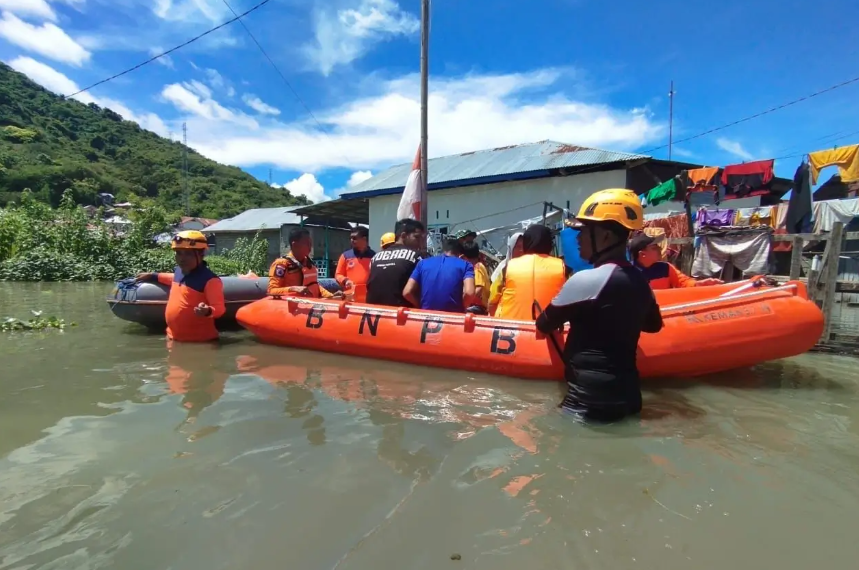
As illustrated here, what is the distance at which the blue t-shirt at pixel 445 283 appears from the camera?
4.94 metres

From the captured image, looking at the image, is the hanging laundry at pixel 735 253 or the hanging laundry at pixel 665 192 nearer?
the hanging laundry at pixel 735 253

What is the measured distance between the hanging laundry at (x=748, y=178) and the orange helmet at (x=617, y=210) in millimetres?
9614

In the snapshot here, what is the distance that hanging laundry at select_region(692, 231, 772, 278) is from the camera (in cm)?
778

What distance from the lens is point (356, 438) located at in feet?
9.66

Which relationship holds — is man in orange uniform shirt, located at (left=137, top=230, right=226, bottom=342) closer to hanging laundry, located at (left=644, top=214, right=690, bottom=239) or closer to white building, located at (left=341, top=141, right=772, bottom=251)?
hanging laundry, located at (left=644, top=214, right=690, bottom=239)

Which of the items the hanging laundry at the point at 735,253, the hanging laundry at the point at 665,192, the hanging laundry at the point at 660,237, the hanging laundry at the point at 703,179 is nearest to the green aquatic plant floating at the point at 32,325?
the hanging laundry at the point at 660,237

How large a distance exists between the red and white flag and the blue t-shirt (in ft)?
10.6

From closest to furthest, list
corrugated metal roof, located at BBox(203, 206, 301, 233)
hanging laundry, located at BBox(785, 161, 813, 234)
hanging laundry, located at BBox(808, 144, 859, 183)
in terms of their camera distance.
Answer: hanging laundry, located at BBox(785, 161, 813, 234) → hanging laundry, located at BBox(808, 144, 859, 183) → corrugated metal roof, located at BBox(203, 206, 301, 233)

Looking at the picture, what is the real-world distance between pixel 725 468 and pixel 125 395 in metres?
3.99

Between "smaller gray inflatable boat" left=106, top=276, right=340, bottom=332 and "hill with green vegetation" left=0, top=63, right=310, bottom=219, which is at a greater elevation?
"hill with green vegetation" left=0, top=63, right=310, bottom=219

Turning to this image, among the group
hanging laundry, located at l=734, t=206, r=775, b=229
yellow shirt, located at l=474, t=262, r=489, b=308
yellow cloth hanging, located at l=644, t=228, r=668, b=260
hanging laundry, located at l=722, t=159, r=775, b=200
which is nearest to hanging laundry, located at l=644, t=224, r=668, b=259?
yellow cloth hanging, located at l=644, t=228, r=668, b=260

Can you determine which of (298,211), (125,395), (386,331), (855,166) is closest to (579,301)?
(386,331)

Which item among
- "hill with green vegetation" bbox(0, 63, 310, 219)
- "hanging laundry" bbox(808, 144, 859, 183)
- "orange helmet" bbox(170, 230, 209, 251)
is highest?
"hill with green vegetation" bbox(0, 63, 310, 219)

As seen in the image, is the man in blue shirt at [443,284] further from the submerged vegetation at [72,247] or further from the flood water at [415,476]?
the submerged vegetation at [72,247]
